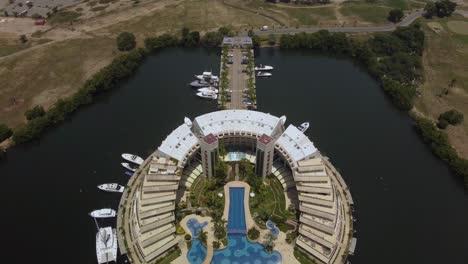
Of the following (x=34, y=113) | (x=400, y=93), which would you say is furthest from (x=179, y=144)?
(x=400, y=93)

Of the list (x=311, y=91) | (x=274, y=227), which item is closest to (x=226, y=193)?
(x=274, y=227)

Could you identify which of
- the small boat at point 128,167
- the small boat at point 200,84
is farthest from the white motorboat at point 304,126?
the small boat at point 128,167

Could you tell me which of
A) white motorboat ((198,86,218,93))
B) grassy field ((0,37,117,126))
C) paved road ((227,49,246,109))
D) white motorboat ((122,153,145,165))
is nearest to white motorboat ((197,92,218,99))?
white motorboat ((198,86,218,93))

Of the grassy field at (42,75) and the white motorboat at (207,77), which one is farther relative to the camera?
the white motorboat at (207,77)

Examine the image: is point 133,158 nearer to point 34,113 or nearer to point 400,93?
point 34,113

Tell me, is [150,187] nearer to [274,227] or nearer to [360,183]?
[274,227]

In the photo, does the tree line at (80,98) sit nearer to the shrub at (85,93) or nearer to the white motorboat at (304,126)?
the shrub at (85,93)
